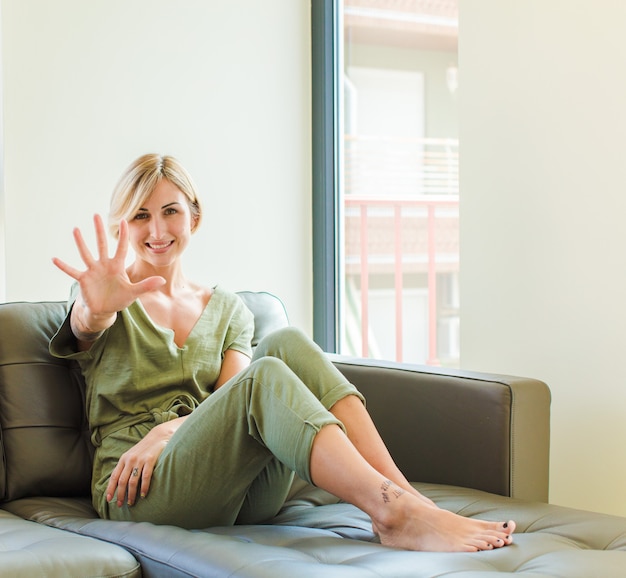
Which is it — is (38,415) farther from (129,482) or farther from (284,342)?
(284,342)

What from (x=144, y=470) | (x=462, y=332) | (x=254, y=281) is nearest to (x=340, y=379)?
(x=144, y=470)

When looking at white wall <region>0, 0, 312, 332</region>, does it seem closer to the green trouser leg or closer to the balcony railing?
the balcony railing

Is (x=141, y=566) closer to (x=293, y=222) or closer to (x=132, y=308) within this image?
(x=132, y=308)

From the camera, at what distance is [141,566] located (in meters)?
1.54

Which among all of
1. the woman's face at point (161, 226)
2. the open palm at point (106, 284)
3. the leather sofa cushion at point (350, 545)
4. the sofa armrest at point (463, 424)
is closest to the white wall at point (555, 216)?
the sofa armrest at point (463, 424)

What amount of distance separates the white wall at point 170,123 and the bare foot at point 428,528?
167 centimetres

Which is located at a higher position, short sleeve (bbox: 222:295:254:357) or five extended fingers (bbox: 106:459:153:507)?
short sleeve (bbox: 222:295:254:357)

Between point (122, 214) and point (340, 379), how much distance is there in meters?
0.70

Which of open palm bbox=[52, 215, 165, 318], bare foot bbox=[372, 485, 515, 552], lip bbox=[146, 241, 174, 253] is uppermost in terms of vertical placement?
lip bbox=[146, 241, 174, 253]

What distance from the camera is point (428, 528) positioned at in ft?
5.01

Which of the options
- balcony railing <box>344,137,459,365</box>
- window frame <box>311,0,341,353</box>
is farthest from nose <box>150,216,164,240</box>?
balcony railing <box>344,137,459,365</box>

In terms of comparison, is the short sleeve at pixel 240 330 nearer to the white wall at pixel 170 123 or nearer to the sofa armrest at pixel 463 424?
the sofa armrest at pixel 463 424

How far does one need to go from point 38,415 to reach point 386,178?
2.09 metres

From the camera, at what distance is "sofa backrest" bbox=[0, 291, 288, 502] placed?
197 centimetres
